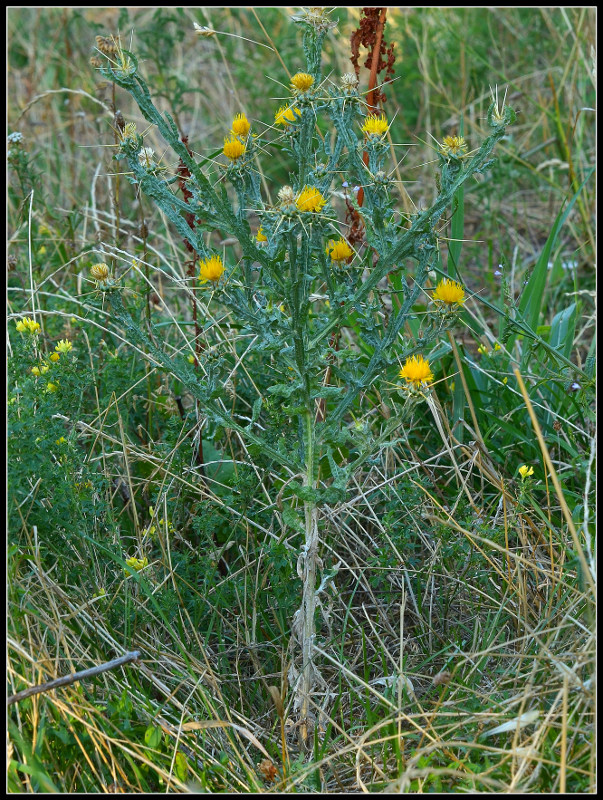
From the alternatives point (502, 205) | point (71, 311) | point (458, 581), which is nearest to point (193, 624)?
point (458, 581)

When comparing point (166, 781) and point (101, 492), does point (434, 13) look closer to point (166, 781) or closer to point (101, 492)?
point (101, 492)

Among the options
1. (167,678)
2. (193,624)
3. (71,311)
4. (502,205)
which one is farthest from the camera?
(502,205)

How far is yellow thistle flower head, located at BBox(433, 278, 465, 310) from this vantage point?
4.90 ft

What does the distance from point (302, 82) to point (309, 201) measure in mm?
208

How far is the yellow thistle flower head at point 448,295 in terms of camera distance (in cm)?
149

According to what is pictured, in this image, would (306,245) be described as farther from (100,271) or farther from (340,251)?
(100,271)

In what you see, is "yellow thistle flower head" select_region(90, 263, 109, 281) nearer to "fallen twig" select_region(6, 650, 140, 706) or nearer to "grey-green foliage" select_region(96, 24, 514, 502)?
"grey-green foliage" select_region(96, 24, 514, 502)

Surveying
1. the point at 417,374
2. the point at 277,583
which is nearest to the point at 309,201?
the point at 417,374

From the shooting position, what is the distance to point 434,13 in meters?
4.15

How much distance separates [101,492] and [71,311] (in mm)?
760

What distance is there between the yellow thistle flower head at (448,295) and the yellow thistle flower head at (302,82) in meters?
0.44

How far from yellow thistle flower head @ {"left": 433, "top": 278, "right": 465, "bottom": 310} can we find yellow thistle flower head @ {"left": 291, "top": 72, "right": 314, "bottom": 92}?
44cm

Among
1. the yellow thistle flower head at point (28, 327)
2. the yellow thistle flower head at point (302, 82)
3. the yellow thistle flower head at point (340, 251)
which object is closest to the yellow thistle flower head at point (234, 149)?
the yellow thistle flower head at point (302, 82)

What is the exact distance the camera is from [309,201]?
4.28ft
